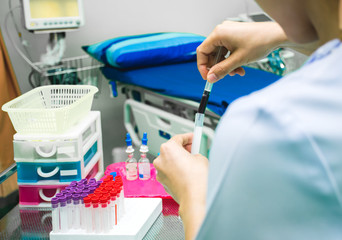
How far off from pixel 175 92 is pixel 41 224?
123cm

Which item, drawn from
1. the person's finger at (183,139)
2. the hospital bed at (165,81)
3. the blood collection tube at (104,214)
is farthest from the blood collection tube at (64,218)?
the hospital bed at (165,81)

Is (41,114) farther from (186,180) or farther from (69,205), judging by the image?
(186,180)

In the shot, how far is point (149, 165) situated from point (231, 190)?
3.91 ft

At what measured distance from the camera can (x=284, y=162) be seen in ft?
1.42

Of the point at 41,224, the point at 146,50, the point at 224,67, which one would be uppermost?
the point at 224,67

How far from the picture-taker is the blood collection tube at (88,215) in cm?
115

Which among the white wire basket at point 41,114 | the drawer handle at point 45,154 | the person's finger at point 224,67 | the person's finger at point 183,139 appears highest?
the person's finger at point 224,67

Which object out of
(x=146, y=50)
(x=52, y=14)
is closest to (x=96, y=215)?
(x=146, y=50)

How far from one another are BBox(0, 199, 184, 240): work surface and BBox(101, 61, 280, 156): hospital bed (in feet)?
2.59

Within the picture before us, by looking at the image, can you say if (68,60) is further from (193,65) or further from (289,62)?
(289,62)

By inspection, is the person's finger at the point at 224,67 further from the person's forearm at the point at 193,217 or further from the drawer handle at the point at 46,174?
the drawer handle at the point at 46,174

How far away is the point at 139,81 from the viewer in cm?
256

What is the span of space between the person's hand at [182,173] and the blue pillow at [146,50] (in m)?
1.91

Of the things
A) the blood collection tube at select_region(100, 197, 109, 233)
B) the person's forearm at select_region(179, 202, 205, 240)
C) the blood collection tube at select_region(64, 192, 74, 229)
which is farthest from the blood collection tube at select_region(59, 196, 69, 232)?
the person's forearm at select_region(179, 202, 205, 240)
